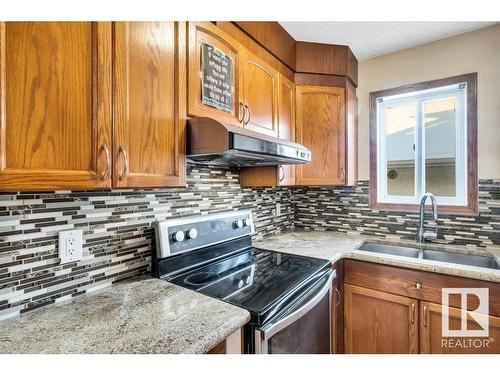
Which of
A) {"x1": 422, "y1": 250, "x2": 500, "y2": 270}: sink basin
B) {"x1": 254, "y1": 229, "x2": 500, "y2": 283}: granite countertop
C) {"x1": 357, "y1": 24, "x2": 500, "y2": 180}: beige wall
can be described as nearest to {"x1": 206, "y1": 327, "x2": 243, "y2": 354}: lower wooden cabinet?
{"x1": 254, "y1": 229, "x2": 500, "y2": 283}: granite countertop

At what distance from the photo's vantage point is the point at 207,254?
1434 mm

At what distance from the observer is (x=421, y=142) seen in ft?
6.64

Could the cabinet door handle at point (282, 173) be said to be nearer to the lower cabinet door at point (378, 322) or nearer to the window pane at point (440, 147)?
the lower cabinet door at point (378, 322)

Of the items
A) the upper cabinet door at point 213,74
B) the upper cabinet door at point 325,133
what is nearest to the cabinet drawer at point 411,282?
the upper cabinet door at point 325,133

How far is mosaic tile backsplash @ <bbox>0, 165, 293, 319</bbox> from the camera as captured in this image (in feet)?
2.85

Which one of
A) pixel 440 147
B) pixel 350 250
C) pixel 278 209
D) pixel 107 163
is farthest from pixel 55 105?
pixel 440 147

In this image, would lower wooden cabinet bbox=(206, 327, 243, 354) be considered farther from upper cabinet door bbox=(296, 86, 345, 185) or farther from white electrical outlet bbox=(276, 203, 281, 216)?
white electrical outlet bbox=(276, 203, 281, 216)

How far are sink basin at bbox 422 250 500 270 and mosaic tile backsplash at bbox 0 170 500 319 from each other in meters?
0.15

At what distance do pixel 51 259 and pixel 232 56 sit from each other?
1211 mm

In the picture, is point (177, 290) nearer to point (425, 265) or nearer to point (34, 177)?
point (34, 177)

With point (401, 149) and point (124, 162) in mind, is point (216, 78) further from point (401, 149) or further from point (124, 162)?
point (401, 149)
